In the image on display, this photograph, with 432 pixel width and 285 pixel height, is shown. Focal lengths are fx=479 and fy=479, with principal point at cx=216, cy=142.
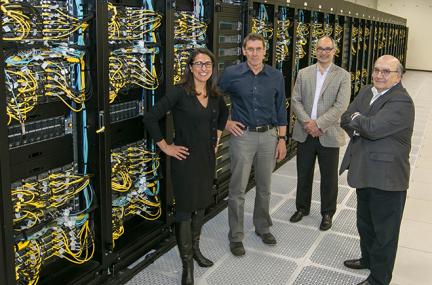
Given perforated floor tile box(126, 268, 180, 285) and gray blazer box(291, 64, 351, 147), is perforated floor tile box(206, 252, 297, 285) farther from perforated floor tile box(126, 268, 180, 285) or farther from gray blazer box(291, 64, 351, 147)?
gray blazer box(291, 64, 351, 147)

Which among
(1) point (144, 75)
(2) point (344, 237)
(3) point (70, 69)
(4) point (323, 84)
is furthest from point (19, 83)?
(2) point (344, 237)

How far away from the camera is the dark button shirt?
3568 mm

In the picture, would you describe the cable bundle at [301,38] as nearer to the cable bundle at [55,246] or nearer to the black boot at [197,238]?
the black boot at [197,238]

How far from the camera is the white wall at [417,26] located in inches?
828

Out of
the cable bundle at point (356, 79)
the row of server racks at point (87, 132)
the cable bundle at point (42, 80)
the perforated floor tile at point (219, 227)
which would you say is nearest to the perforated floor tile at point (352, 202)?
the perforated floor tile at point (219, 227)

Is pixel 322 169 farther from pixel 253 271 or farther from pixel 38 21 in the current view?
pixel 38 21

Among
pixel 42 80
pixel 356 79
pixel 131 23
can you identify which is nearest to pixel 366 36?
pixel 356 79

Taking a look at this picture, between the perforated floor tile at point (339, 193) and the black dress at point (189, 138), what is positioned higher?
the black dress at point (189, 138)

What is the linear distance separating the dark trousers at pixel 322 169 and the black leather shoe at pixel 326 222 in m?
0.04

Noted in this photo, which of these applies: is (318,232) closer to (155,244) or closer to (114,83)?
(155,244)

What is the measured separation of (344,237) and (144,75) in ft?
7.07

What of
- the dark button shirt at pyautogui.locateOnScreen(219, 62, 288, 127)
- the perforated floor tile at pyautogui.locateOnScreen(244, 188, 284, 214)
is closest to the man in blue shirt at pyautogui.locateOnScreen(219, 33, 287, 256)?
the dark button shirt at pyautogui.locateOnScreen(219, 62, 288, 127)

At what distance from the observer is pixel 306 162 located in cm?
427

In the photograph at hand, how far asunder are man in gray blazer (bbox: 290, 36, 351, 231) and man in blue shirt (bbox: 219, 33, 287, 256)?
506 millimetres
